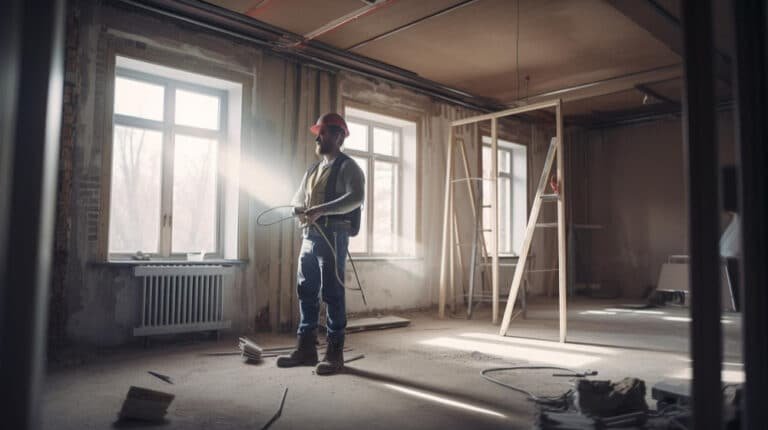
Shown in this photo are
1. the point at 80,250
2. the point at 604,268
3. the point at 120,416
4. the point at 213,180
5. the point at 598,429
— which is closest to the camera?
the point at 598,429

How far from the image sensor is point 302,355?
143 inches

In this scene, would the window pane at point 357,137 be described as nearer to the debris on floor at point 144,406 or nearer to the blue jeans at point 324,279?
the blue jeans at point 324,279

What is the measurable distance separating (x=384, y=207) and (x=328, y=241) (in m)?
3.37

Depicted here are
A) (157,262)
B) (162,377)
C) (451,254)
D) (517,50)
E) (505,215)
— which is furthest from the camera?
(505,215)

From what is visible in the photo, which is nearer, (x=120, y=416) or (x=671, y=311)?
(x=120, y=416)

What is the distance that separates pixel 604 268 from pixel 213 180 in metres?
7.45

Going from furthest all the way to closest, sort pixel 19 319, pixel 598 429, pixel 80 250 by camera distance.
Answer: pixel 80 250 < pixel 598 429 < pixel 19 319

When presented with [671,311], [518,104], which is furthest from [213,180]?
[671,311]

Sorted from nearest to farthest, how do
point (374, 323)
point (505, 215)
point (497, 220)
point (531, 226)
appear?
1. point (531, 226)
2. point (374, 323)
3. point (497, 220)
4. point (505, 215)

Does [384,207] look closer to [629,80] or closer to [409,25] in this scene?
[409,25]

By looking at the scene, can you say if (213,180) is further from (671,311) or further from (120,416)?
(671,311)

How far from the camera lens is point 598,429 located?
212 centimetres

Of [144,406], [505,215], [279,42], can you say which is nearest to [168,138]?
[279,42]

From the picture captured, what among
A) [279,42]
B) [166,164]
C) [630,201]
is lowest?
[166,164]
